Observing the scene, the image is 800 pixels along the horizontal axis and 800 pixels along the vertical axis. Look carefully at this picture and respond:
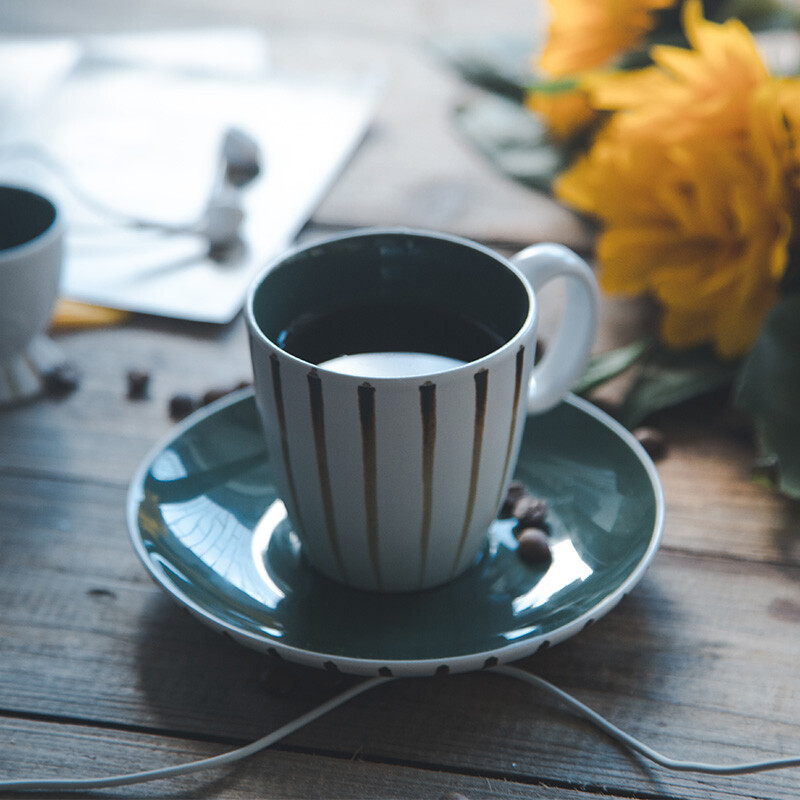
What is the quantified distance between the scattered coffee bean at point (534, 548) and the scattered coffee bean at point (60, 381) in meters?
0.39

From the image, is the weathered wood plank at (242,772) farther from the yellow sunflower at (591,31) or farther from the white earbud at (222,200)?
the yellow sunflower at (591,31)

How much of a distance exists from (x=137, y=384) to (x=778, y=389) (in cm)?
47

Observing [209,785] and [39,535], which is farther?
[39,535]

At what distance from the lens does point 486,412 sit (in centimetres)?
49

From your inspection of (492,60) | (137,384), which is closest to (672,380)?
(137,384)

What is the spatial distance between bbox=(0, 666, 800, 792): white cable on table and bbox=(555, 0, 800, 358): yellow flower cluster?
316mm

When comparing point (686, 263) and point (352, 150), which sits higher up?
point (686, 263)

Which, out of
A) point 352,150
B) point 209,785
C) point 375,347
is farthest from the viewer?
point 352,150

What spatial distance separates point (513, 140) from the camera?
3.41ft

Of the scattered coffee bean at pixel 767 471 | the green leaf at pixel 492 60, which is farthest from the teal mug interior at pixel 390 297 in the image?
the green leaf at pixel 492 60

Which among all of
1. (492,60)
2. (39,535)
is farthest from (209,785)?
(492,60)

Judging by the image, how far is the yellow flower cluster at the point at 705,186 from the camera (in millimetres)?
654

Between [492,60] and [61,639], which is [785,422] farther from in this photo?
[492,60]

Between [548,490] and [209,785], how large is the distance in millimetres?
270
